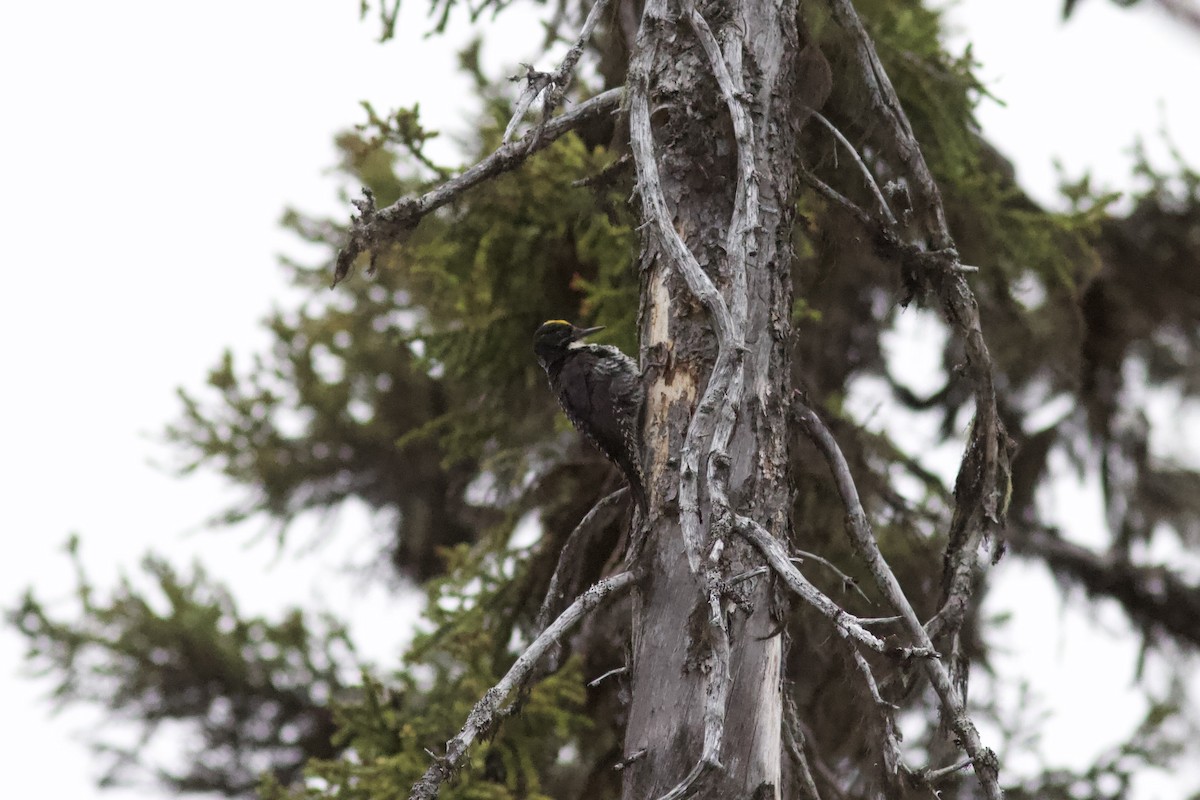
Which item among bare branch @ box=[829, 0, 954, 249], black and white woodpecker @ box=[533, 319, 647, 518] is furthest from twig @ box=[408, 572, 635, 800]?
bare branch @ box=[829, 0, 954, 249]

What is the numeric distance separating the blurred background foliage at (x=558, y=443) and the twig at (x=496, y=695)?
0.49 meters

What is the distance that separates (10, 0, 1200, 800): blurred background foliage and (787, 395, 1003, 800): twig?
0.28m

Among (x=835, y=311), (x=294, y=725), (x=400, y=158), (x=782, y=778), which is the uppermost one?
(x=400, y=158)

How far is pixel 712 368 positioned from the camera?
2.93 metres

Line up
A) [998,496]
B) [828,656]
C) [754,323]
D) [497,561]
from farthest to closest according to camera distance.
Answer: [497,561] → [828,656] → [998,496] → [754,323]

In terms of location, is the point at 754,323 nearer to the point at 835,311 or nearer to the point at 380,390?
the point at 835,311

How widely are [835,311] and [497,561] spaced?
2796 mm

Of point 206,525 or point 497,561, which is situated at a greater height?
point 206,525

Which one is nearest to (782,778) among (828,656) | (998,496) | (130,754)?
(998,496)

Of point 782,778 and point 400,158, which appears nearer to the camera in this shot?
point 782,778

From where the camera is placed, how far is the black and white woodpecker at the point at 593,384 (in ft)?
12.9

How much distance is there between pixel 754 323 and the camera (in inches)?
115

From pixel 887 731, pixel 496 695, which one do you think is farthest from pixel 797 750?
pixel 496 695

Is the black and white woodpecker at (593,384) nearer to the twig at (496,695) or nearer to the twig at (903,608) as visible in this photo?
the twig at (903,608)
